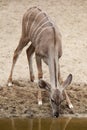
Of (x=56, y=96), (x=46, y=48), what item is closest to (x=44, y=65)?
(x=46, y=48)

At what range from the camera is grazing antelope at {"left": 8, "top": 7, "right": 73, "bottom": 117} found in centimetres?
742

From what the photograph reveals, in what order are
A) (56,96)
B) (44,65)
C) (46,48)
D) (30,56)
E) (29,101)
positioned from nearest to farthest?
(56,96) → (46,48) → (29,101) → (30,56) → (44,65)

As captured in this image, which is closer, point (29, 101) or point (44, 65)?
point (29, 101)

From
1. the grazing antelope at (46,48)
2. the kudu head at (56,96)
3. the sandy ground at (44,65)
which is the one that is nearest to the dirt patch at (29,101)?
the sandy ground at (44,65)

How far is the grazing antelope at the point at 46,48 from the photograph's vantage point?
7.42 m

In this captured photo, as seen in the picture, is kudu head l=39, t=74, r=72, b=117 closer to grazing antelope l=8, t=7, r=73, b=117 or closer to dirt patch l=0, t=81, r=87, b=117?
grazing antelope l=8, t=7, r=73, b=117

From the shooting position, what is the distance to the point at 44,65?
9555mm

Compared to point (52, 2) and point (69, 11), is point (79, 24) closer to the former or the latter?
point (69, 11)

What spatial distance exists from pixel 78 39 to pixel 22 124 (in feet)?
11.9

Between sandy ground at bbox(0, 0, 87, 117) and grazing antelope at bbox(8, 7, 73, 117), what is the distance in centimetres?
20

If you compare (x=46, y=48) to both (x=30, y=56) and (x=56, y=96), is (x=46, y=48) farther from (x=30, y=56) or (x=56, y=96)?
(x=30, y=56)

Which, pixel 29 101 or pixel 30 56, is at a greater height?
pixel 30 56

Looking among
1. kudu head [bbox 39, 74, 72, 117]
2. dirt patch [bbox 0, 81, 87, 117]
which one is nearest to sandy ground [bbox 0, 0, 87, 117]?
dirt patch [bbox 0, 81, 87, 117]

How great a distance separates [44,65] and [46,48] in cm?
173
